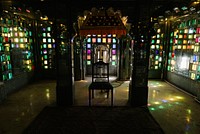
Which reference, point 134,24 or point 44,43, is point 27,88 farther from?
point 134,24

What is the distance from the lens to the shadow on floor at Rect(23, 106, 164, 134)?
2.87m

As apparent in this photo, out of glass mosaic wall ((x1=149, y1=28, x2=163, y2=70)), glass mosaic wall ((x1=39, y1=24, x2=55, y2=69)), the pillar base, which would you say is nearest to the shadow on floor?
the pillar base

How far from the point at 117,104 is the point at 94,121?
1137 mm

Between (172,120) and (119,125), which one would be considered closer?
(119,125)

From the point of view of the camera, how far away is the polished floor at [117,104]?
121 inches

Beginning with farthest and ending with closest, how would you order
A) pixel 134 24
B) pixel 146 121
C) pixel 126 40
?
1. pixel 126 40
2. pixel 134 24
3. pixel 146 121

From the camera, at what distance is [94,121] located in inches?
126

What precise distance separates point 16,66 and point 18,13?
1895 millimetres

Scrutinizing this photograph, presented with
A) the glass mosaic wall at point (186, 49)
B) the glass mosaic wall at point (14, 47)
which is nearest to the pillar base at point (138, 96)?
the glass mosaic wall at point (186, 49)

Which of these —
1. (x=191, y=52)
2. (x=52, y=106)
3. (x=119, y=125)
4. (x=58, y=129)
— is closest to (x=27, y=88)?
(x=52, y=106)

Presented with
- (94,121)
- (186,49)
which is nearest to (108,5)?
(94,121)

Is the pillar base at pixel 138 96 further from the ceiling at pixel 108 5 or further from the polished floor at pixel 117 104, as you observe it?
the ceiling at pixel 108 5

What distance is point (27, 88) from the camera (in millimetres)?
5582

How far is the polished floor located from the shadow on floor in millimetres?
221
